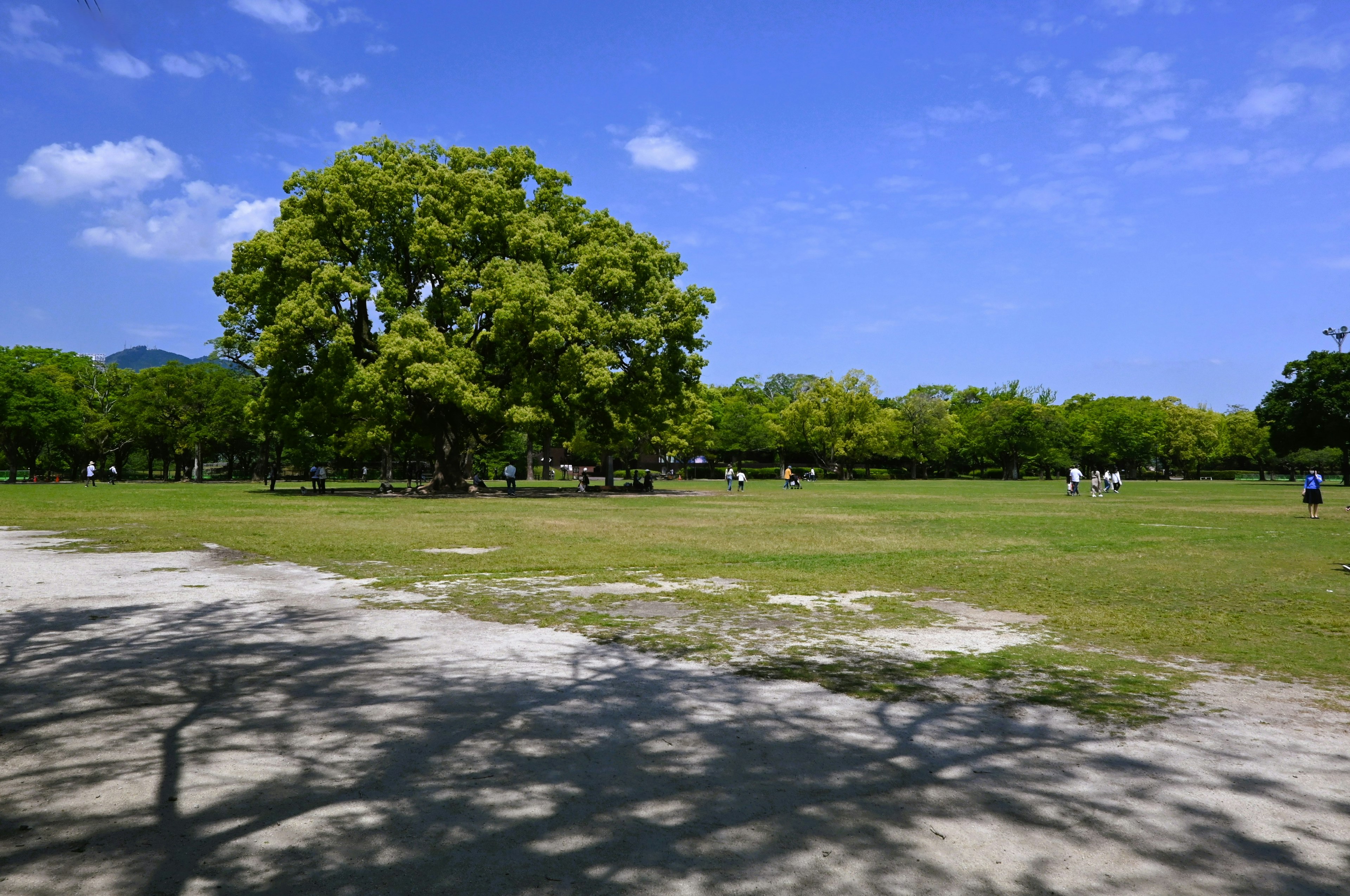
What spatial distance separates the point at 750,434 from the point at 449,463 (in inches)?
2416

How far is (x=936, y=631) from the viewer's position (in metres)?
8.29

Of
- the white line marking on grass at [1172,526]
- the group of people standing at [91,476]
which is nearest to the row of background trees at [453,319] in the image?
the group of people standing at [91,476]

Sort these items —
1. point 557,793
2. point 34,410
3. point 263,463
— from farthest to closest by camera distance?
point 263,463 → point 34,410 → point 557,793

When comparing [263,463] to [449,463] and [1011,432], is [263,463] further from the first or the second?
[1011,432]

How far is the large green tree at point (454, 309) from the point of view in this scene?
34875 mm

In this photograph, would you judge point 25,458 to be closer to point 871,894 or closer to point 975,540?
point 975,540

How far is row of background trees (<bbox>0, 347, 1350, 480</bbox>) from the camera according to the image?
59031 millimetres

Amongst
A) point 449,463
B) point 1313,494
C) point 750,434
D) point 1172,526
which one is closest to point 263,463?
point 449,463

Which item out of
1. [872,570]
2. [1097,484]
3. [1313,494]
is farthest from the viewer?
[1097,484]

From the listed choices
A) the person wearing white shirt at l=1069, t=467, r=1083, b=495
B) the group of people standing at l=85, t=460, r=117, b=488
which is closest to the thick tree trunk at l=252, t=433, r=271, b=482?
the group of people standing at l=85, t=460, r=117, b=488

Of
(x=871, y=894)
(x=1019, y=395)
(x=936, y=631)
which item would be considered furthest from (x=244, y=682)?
(x=1019, y=395)

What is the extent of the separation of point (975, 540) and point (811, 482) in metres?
55.4

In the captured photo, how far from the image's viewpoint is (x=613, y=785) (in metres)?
4.15

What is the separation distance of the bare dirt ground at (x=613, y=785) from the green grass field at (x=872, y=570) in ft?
2.81
